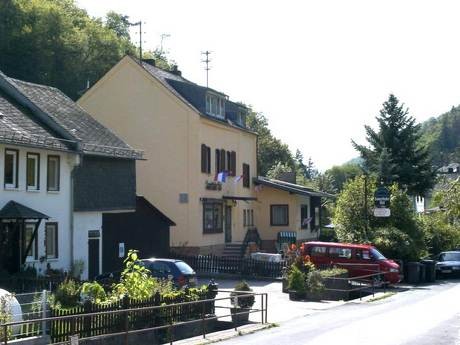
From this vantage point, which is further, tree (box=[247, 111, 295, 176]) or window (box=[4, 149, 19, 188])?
tree (box=[247, 111, 295, 176])

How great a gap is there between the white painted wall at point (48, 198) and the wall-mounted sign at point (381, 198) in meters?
16.8

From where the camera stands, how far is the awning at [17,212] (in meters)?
26.6

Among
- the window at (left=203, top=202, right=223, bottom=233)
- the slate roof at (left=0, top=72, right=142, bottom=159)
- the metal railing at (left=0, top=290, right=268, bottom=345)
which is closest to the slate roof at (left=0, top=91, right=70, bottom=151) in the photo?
the slate roof at (left=0, top=72, right=142, bottom=159)

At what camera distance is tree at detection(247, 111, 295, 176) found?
96.3m

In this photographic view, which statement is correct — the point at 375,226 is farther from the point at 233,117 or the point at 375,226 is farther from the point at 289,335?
the point at 289,335

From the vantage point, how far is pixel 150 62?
1956 inches

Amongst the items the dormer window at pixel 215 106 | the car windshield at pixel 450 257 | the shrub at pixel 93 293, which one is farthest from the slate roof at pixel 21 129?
the car windshield at pixel 450 257

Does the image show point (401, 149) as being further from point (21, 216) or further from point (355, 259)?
point (21, 216)

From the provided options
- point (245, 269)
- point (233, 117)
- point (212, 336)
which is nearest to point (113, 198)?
point (245, 269)

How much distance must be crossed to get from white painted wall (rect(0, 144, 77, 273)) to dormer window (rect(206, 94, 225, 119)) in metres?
16.3

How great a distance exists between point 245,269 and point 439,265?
1222 cm

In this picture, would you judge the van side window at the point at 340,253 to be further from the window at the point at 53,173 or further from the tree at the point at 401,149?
the tree at the point at 401,149

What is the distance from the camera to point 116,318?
57.1 ft

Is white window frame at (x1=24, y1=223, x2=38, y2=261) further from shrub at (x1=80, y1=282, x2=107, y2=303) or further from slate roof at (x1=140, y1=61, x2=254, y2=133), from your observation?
slate roof at (x1=140, y1=61, x2=254, y2=133)
